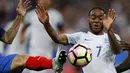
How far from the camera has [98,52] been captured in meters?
6.37

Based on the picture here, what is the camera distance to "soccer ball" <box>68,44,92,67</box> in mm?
6194

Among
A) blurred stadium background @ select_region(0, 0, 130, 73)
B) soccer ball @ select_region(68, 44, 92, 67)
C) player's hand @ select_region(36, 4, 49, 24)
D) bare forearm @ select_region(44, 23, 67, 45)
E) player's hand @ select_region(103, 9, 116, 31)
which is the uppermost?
player's hand @ select_region(36, 4, 49, 24)

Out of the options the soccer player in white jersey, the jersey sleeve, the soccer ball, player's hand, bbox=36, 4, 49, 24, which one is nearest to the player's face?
the soccer player in white jersey

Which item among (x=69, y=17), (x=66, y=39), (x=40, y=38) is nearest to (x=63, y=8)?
(x=69, y=17)

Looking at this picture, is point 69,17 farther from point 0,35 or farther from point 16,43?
point 0,35

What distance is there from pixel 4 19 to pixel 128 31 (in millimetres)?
2744

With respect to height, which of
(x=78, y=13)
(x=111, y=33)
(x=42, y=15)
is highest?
(x=42, y=15)

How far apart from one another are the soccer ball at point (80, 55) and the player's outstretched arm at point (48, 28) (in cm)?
25

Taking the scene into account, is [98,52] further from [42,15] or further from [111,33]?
[42,15]

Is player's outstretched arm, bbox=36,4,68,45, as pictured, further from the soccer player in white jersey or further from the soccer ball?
the soccer ball

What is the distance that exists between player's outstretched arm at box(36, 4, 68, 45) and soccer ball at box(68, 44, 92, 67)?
249 mm

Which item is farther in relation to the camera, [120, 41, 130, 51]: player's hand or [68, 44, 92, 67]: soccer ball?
[120, 41, 130, 51]: player's hand

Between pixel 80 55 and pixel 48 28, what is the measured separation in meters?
0.55

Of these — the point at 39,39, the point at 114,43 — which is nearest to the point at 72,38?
the point at 114,43
